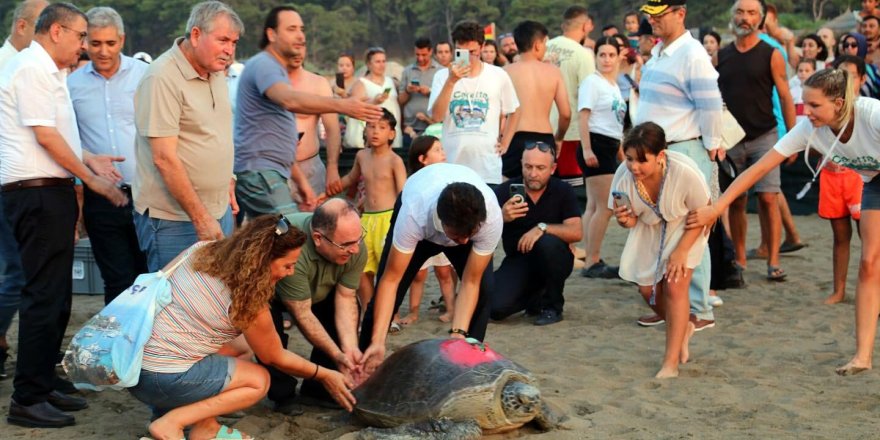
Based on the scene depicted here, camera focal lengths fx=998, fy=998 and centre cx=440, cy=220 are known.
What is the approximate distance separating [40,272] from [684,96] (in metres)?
3.53

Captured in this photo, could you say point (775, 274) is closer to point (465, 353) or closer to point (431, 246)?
Answer: point (431, 246)

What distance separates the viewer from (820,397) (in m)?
4.27

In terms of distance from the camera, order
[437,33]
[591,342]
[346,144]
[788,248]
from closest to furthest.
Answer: [591,342] → [788,248] → [346,144] → [437,33]

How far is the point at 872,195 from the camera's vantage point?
14.8ft

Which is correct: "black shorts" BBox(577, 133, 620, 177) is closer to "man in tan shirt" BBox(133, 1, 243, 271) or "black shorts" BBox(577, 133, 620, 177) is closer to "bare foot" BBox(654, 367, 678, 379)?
"bare foot" BBox(654, 367, 678, 379)

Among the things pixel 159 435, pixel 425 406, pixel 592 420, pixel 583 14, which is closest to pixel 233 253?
pixel 159 435

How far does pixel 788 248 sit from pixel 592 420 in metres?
4.19

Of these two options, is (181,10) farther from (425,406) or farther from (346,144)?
(425,406)

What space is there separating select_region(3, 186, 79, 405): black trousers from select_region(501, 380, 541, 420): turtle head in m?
1.80

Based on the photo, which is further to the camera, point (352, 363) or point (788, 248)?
point (788, 248)

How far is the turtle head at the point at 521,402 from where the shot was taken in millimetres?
3736

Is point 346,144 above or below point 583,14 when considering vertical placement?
below

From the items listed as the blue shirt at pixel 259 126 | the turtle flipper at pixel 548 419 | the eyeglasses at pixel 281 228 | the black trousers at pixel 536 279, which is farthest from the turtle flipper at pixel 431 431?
the black trousers at pixel 536 279

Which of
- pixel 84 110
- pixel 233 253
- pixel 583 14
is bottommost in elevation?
pixel 233 253
